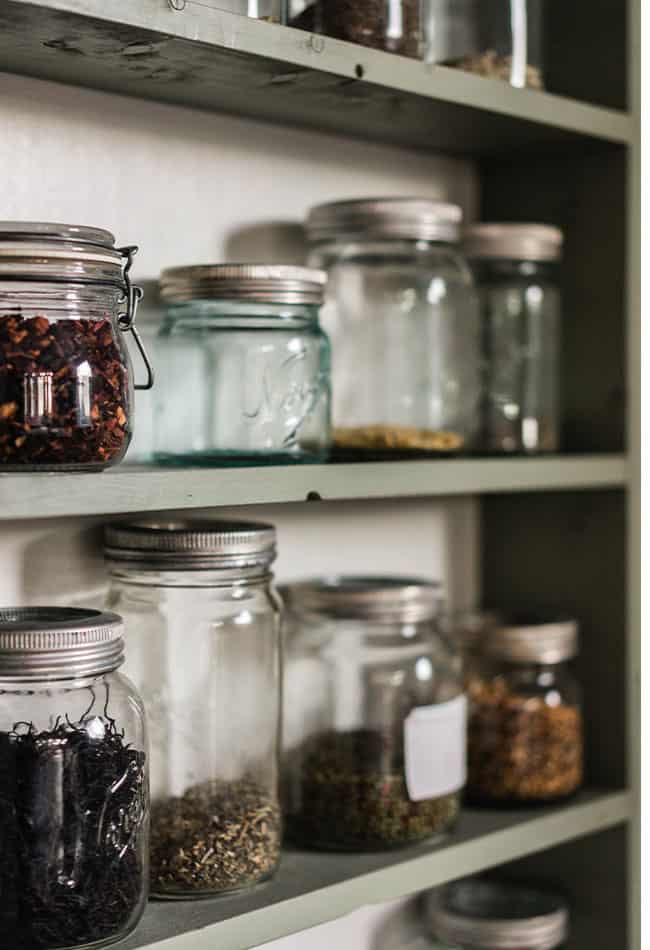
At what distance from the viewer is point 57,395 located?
0.93m

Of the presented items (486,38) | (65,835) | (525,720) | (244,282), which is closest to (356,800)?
(525,720)

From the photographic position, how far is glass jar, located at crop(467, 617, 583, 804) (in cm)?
139

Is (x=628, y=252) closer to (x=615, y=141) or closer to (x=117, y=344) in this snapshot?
(x=615, y=141)

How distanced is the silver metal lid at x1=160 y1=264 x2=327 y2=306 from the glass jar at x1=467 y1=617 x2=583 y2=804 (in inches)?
17.9

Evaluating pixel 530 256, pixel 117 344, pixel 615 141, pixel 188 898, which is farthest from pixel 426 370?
pixel 188 898

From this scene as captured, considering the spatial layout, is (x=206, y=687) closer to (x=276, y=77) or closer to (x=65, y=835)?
(x=65, y=835)

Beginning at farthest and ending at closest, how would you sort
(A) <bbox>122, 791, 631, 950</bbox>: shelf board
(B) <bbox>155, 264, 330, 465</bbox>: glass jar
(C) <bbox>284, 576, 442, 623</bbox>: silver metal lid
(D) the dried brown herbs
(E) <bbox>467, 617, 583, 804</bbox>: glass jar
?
1. (E) <bbox>467, 617, 583, 804</bbox>: glass jar
2. (C) <bbox>284, 576, 442, 623</bbox>: silver metal lid
3. (B) <bbox>155, 264, 330, 465</bbox>: glass jar
4. (A) <bbox>122, 791, 631, 950</bbox>: shelf board
5. (D) the dried brown herbs

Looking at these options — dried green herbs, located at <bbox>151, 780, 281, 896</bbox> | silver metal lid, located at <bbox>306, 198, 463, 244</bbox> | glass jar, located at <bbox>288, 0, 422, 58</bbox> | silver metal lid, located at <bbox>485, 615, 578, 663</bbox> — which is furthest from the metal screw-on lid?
dried green herbs, located at <bbox>151, 780, 281, 896</bbox>

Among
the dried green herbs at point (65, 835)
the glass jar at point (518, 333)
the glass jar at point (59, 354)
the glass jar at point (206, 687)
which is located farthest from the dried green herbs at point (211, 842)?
the glass jar at point (518, 333)

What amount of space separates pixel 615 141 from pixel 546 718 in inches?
22.7

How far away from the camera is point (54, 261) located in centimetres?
95

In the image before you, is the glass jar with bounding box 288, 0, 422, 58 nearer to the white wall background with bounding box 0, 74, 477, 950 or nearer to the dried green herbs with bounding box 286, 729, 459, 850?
the white wall background with bounding box 0, 74, 477, 950

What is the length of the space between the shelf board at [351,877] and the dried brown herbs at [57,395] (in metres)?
0.35

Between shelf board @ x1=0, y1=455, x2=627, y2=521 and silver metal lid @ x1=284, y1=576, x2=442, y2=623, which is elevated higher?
shelf board @ x1=0, y1=455, x2=627, y2=521
